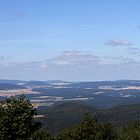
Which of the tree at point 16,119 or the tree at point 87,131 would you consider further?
the tree at point 87,131

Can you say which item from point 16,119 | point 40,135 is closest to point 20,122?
point 16,119

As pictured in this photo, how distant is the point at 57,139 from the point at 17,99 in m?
22.4

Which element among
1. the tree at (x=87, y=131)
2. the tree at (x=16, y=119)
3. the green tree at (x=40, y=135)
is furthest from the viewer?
the tree at (x=87, y=131)

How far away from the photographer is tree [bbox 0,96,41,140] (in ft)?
296

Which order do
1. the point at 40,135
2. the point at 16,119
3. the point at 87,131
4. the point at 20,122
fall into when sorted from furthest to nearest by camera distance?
1. the point at 87,131
2. the point at 40,135
3. the point at 16,119
4. the point at 20,122

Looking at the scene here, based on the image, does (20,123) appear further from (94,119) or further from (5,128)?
(94,119)

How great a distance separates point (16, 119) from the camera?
90.7m

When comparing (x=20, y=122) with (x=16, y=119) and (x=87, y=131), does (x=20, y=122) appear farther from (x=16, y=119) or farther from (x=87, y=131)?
(x=87, y=131)

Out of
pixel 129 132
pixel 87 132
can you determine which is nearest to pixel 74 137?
pixel 87 132

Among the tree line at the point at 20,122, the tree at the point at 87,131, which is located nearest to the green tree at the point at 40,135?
the tree line at the point at 20,122

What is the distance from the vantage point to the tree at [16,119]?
9031cm

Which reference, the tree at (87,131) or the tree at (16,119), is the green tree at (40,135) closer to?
the tree at (16,119)

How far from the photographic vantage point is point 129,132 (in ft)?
433

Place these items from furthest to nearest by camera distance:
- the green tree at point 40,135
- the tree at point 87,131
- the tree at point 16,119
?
the tree at point 87,131 → the green tree at point 40,135 → the tree at point 16,119
